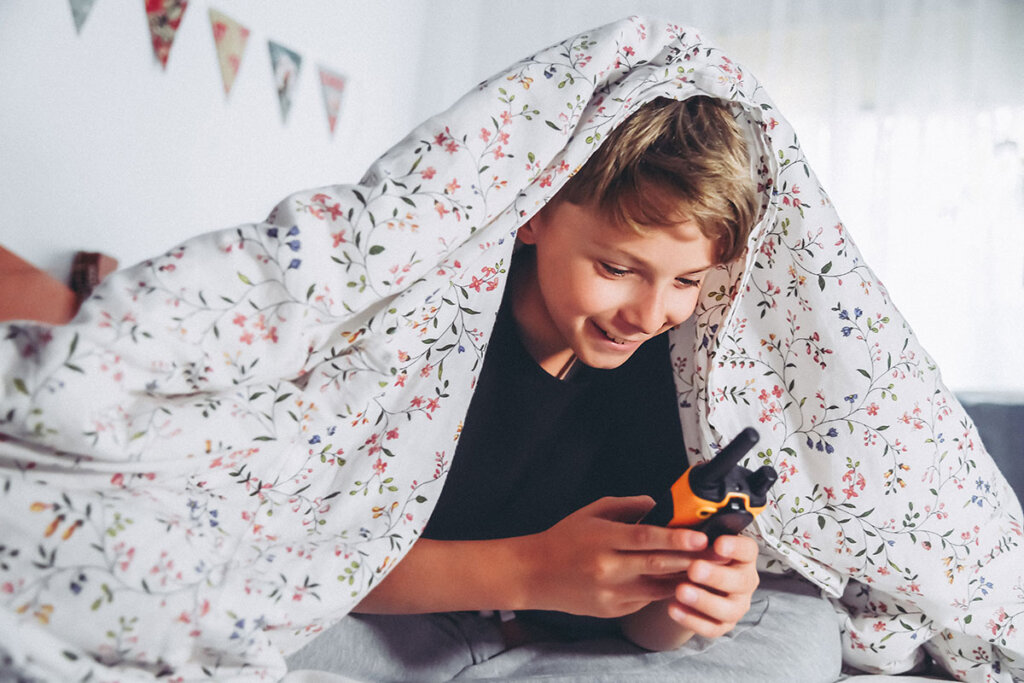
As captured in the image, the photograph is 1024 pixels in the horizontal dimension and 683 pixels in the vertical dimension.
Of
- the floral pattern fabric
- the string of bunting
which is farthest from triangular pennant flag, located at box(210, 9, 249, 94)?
the floral pattern fabric

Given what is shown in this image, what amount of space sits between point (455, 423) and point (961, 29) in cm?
250

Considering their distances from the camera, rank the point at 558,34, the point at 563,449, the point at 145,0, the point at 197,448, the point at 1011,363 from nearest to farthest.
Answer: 1. the point at 197,448
2. the point at 563,449
3. the point at 145,0
4. the point at 1011,363
5. the point at 558,34

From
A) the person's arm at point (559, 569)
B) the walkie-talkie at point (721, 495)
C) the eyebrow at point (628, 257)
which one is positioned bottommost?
the person's arm at point (559, 569)

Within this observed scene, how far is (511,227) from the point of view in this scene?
69 cm

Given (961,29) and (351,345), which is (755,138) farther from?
(961,29)

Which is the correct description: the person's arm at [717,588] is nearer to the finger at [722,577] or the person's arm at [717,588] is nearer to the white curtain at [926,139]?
A: the finger at [722,577]

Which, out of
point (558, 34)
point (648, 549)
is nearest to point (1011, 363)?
point (558, 34)

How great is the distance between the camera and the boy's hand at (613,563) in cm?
59

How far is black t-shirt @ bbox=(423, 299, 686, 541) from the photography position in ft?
2.78

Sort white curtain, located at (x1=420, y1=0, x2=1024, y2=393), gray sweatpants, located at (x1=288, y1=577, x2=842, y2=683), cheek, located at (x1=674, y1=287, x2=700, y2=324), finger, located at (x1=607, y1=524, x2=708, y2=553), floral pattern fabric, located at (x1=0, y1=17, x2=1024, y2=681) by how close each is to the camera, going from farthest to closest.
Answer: white curtain, located at (x1=420, y1=0, x2=1024, y2=393) → cheek, located at (x1=674, y1=287, x2=700, y2=324) → gray sweatpants, located at (x1=288, y1=577, x2=842, y2=683) → finger, located at (x1=607, y1=524, x2=708, y2=553) → floral pattern fabric, located at (x1=0, y1=17, x2=1024, y2=681)

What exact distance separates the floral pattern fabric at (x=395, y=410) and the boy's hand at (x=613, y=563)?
0.12 meters

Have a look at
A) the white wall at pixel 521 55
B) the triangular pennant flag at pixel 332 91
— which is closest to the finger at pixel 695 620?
the white wall at pixel 521 55

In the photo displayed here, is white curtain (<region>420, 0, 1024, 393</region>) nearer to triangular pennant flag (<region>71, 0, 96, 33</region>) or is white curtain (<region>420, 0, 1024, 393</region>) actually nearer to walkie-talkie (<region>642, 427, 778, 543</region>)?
triangular pennant flag (<region>71, 0, 96, 33</region>)

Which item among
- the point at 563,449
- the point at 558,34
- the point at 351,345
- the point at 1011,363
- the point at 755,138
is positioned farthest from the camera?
the point at 558,34
